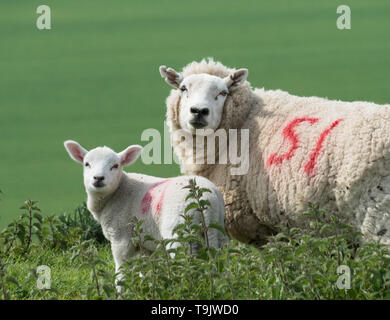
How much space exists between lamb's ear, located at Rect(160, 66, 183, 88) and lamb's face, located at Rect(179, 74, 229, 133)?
252 millimetres

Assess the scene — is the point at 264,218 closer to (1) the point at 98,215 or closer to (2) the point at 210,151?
(2) the point at 210,151

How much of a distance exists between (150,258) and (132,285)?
9.5 inches

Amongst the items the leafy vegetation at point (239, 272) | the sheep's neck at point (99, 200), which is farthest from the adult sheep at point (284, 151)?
the sheep's neck at point (99, 200)

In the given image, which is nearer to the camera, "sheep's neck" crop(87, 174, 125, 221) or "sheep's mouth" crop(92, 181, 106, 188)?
"sheep's mouth" crop(92, 181, 106, 188)

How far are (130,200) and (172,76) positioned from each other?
1571mm

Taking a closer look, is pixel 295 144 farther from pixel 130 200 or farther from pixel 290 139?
pixel 130 200

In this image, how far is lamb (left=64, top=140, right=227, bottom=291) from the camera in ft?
22.4

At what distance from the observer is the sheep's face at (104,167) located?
7.26 metres

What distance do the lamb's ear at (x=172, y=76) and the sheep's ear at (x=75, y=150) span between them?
1329 mm

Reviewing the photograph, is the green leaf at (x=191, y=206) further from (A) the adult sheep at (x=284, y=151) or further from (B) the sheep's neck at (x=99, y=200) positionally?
(B) the sheep's neck at (x=99, y=200)

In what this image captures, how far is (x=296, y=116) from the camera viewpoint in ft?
25.5

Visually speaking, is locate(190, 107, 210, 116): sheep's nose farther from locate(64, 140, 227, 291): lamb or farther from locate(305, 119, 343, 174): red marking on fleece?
locate(305, 119, 343, 174): red marking on fleece

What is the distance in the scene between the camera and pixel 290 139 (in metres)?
7.54

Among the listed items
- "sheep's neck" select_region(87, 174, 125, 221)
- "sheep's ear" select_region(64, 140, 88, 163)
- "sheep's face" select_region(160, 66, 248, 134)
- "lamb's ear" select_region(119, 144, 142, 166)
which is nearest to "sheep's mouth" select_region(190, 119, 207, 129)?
"sheep's face" select_region(160, 66, 248, 134)
